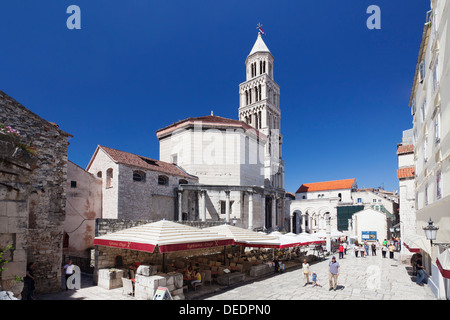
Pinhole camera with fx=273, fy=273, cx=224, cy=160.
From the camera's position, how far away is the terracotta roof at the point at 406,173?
2395cm

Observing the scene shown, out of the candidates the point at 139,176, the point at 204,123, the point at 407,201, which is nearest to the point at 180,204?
the point at 139,176

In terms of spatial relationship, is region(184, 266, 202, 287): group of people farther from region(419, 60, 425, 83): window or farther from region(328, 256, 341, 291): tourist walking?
region(419, 60, 425, 83): window

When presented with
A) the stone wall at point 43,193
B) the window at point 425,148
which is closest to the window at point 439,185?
the window at point 425,148

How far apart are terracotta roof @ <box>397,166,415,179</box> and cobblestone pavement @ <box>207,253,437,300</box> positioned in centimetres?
1019

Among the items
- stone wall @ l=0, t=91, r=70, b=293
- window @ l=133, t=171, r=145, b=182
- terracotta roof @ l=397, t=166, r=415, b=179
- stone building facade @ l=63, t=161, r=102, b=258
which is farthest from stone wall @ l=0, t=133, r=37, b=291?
terracotta roof @ l=397, t=166, r=415, b=179

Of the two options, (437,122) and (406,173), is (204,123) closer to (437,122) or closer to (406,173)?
(406,173)

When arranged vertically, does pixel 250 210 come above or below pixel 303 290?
above

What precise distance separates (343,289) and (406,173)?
16.4 m

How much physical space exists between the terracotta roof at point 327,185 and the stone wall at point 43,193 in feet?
204

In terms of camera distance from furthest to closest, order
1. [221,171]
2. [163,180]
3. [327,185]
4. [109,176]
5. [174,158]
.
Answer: [327,185] → [174,158] → [221,171] → [163,180] → [109,176]

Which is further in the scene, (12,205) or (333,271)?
(333,271)

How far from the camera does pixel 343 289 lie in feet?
42.1

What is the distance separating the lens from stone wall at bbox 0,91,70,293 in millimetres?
12008

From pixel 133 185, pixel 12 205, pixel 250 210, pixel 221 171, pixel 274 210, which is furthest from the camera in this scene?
pixel 274 210
